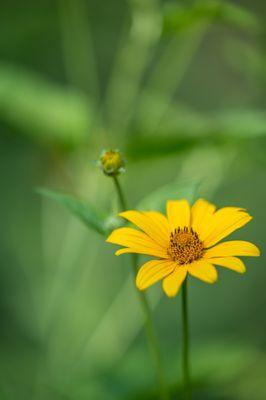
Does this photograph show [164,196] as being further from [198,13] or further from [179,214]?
[198,13]

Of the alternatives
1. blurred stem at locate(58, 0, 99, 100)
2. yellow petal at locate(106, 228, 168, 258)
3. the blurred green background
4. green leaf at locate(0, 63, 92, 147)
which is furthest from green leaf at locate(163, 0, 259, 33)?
blurred stem at locate(58, 0, 99, 100)

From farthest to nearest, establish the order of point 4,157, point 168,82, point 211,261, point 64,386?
point 4,157, point 168,82, point 64,386, point 211,261

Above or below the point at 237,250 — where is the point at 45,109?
above

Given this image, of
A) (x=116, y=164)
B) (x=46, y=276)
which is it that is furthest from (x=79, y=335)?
(x=116, y=164)

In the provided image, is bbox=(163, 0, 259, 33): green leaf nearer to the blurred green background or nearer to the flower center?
the blurred green background

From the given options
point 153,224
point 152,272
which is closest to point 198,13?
point 153,224

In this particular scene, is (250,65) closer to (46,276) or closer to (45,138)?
(45,138)

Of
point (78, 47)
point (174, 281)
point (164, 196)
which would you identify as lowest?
point (174, 281)

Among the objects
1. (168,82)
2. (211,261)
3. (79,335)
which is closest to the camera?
(211,261)
